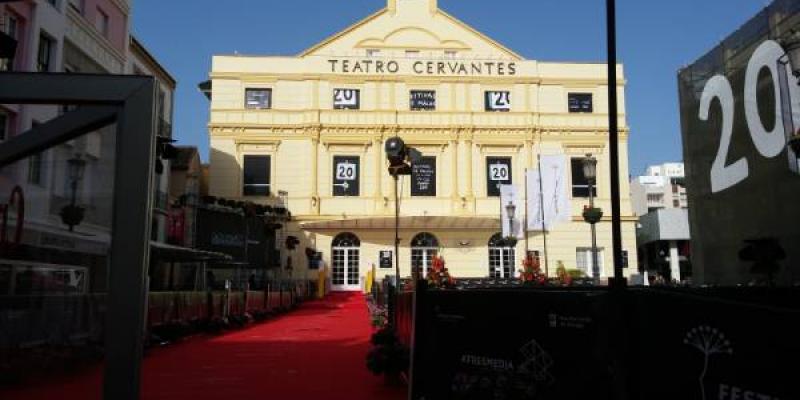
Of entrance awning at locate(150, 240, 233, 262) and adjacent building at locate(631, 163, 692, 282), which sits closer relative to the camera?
entrance awning at locate(150, 240, 233, 262)

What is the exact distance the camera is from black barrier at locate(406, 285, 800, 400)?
110 inches

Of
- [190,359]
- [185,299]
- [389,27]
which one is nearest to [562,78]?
[389,27]

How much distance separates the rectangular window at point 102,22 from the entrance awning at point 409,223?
45.1 ft

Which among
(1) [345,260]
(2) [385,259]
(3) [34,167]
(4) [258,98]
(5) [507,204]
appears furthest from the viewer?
(4) [258,98]

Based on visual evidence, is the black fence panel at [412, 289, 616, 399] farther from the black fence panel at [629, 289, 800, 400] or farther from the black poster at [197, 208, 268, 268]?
the black poster at [197, 208, 268, 268]

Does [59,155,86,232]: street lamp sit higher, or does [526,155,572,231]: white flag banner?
[526,155,572,231]: white flag banner

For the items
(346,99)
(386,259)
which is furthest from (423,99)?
(386,259)

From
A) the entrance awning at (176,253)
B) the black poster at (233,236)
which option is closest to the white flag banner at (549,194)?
the black poster at (233,236)

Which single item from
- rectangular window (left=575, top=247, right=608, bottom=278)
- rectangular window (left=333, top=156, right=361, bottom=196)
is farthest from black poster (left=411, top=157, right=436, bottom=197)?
rectangular window (left=575, top=247, right=608, bottom=278)

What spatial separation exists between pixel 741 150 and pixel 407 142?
20.9m

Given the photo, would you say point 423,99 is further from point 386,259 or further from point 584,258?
point 584,258

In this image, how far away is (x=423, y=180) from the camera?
35844 mm

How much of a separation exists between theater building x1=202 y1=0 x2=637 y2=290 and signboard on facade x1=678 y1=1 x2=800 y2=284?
1529 cm

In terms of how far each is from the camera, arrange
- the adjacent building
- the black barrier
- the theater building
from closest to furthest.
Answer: the black barrier
the theater building
the adjacent building
